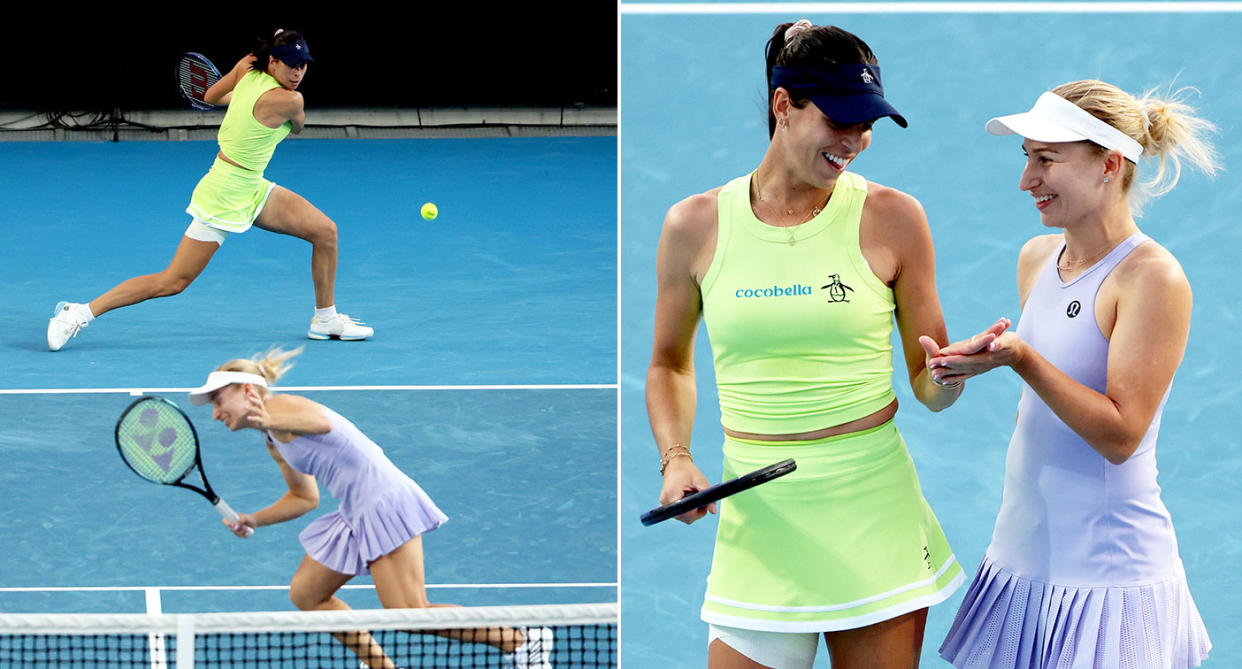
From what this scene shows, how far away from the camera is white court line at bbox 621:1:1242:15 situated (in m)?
3.27

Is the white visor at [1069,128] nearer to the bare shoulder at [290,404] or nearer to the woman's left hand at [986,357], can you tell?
the woman's left hand at [986,357]

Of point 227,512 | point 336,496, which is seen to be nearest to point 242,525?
point 227,512

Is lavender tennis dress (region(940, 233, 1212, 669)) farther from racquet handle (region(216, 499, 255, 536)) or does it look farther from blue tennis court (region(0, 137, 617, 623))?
blue tennis court (region(0, 137, 617, 623))

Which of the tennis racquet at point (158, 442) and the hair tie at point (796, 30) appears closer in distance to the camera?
the hair tie at point (796, 30)

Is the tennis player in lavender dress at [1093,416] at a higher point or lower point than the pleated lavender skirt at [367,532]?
higher

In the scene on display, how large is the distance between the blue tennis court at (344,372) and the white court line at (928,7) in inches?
94.3

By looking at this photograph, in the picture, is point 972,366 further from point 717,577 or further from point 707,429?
point 707,429

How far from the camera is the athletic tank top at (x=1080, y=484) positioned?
8.00 ft

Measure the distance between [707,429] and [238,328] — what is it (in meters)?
6.01

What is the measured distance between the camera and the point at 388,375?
7965mm

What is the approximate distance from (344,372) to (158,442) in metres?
3.83

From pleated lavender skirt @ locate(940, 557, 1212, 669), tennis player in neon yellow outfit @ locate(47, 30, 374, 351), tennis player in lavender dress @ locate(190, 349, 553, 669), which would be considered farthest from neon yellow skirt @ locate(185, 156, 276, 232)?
pleated lavender skirt @ locate(940, 557, 1212, 669)

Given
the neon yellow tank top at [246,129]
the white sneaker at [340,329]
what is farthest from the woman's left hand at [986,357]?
the white sneaker at [340,329]

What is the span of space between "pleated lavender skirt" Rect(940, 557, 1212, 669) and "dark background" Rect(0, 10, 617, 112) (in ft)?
48.6
